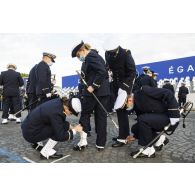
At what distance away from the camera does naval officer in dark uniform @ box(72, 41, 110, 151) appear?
4.79 metres

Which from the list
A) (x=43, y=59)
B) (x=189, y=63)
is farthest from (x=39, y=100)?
(x=189, y=63)

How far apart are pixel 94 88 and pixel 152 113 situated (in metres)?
1.06

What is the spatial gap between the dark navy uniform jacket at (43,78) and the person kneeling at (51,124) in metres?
1.86

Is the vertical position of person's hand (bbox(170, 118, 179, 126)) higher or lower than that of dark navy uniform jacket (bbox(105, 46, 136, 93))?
lower

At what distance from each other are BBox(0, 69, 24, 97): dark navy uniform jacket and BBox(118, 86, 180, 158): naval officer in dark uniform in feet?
18.1

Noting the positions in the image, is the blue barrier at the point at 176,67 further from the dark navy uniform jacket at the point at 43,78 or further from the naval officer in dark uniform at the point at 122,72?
the naval officer in dark uniform at the point at 122,72

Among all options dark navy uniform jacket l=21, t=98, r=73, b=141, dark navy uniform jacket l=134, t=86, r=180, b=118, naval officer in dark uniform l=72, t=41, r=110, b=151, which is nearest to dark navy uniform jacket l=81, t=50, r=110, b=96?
naval officer in dark uniform l=72, t=41, r=110, b=151

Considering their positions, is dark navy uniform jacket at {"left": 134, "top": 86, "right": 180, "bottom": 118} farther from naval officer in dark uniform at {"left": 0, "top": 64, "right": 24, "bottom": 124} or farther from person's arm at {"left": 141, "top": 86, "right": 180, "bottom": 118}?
naval officer in dark uniform at {"left": 0, "top": 64, "right": 24, "bottom": 124}

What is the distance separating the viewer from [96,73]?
4.86 meters

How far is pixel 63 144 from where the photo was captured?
17.7 feet

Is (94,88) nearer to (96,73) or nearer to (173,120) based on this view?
(96,73)

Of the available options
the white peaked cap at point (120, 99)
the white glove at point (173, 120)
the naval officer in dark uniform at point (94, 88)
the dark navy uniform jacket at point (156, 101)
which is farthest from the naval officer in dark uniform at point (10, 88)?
the white glove at point (173, 120)

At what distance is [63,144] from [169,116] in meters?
2.18

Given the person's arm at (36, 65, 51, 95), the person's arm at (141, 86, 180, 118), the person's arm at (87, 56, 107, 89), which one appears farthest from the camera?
the person's arm at (36, 65, 51, 95)
